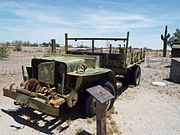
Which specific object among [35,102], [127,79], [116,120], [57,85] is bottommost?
[116,120]

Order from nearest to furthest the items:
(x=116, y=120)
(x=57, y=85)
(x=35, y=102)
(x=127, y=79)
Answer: (x=35, y=102), (x=57, y=85), (x=116, y=120), (x=127, y=79)

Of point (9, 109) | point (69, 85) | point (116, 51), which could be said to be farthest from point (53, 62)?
point (116, 51)

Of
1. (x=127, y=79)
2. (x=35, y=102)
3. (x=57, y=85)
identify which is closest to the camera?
(x=35, y=102)


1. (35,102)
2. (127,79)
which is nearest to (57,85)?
(35,102)

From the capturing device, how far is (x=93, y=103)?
6.02 m

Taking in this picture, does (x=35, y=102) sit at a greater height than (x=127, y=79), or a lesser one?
greater

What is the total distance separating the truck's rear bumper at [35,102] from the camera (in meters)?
4.98

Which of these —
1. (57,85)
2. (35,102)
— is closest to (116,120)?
(57,85)

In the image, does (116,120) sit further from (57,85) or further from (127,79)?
(127,79)

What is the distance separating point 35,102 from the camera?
17.3 feet

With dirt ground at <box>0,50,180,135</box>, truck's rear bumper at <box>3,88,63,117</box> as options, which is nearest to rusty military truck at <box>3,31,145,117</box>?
truck's rear bumper at <box>3,88,63,117</box>

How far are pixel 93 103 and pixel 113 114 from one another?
813mm

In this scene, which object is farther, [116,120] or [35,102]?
[116,120]

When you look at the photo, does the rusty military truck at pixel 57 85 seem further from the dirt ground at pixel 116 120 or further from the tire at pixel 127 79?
the tire at pixel 127 79
